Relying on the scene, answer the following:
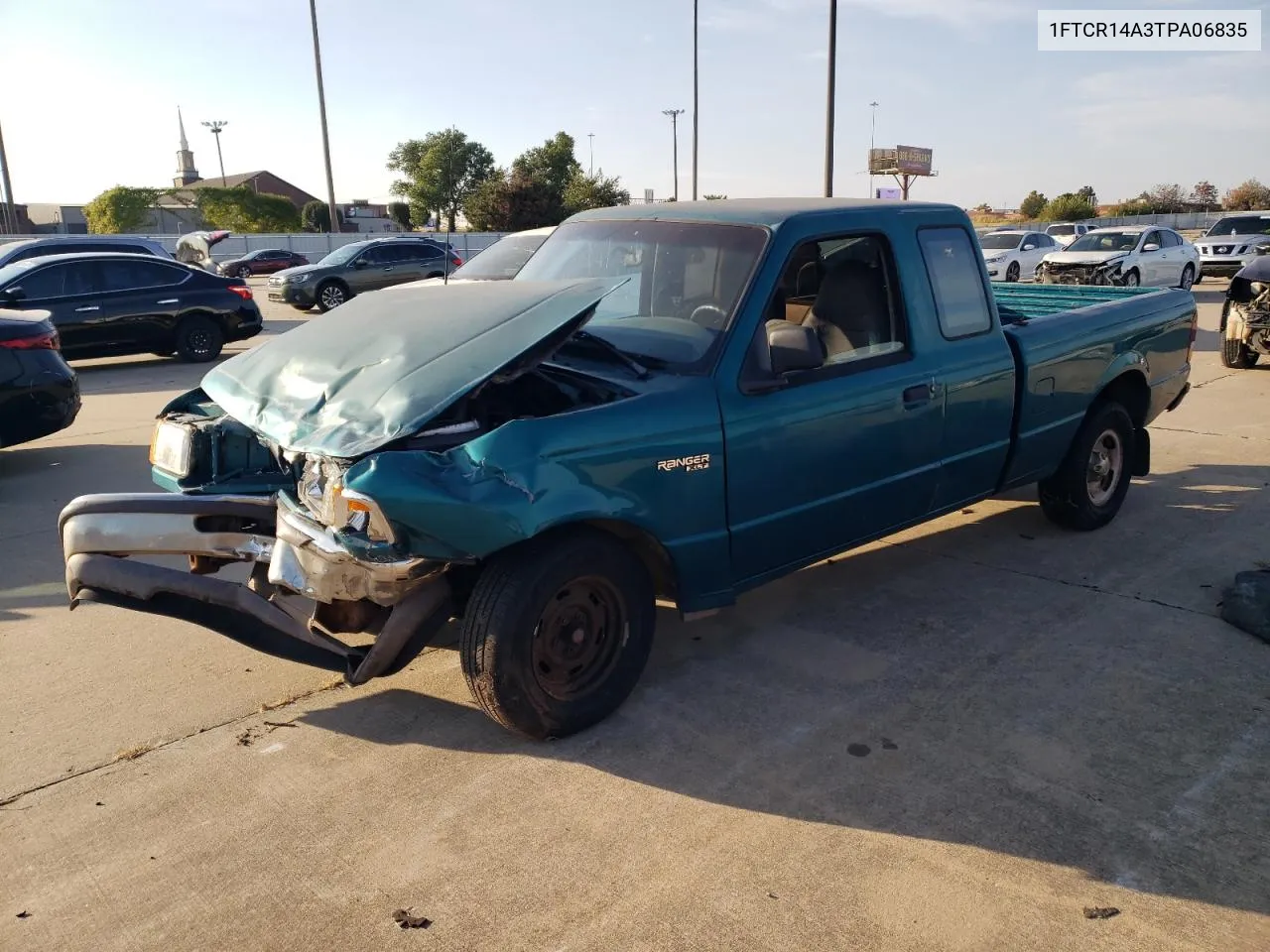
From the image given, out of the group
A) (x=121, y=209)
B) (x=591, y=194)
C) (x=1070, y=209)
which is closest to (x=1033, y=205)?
(x=1070, y=209)

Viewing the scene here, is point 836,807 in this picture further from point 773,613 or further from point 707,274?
point 707,274

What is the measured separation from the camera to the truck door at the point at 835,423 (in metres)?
3.90

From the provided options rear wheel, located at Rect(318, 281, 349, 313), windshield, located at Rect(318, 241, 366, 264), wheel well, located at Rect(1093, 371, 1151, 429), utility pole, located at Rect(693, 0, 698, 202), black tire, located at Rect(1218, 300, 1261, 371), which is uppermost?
utility pole, located at Rect(693, 0, 698, 202)

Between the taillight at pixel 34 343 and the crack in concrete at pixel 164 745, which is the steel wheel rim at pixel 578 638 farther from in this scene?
the taillight at pixel 34 343

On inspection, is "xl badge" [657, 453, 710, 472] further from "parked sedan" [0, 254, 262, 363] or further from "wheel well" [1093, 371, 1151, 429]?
"parked sedan" [0, 254, 262, 363]

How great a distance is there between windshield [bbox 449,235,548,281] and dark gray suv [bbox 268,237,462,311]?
12.5m

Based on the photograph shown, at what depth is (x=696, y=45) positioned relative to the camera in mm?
40656

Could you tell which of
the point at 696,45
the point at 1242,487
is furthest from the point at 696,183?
the point at 1242,487

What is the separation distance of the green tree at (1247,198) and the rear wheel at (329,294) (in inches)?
2727

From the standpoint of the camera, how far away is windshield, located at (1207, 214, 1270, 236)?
83.4ft

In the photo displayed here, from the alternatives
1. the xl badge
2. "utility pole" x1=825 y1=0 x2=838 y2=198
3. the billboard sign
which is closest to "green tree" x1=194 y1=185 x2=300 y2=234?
the billboard sign

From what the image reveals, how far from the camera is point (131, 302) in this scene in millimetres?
13523

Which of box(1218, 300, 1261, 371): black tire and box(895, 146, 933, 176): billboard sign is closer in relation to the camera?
box(1218, 300, 1261, 371): black tire

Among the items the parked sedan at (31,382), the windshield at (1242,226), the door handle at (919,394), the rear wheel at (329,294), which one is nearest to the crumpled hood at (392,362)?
the door handle at (919,394)
